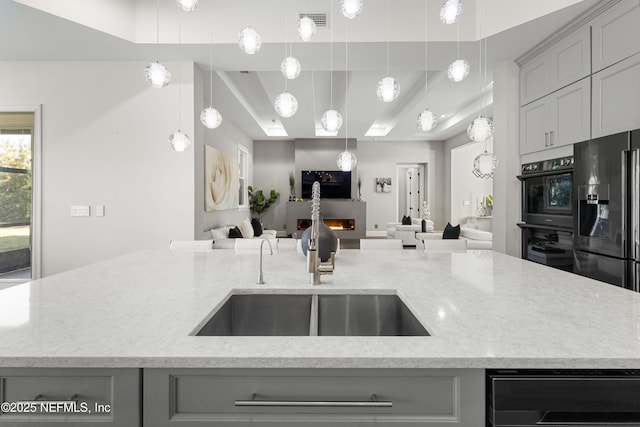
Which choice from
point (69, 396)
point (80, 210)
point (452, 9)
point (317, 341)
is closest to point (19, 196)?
point (80, 210)

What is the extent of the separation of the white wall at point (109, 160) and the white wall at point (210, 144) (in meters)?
0.11

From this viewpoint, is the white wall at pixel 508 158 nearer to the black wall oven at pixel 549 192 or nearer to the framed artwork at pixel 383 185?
the black wall oven at pixel 549 192

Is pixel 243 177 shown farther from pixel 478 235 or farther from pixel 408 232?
pixel 478 235

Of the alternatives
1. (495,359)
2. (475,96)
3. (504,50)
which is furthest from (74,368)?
(475,96)

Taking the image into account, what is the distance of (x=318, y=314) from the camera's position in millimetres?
1359

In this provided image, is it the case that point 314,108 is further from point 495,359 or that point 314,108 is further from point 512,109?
point 495,359

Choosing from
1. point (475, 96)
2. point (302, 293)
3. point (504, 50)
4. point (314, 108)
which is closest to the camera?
point (302, 293)

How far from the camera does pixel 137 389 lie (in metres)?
0.77

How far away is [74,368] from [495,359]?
38.6 inches

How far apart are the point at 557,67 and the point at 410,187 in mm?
6730

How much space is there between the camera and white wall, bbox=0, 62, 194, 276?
3.74 meters

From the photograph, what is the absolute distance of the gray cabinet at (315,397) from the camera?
2.53 ft

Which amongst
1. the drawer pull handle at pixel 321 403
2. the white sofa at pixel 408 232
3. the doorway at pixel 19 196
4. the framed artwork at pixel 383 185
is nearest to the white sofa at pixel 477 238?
the white sofa at pixel 408 232

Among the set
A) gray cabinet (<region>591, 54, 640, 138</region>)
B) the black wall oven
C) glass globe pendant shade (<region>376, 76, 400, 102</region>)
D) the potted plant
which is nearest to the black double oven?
the black wall oven
